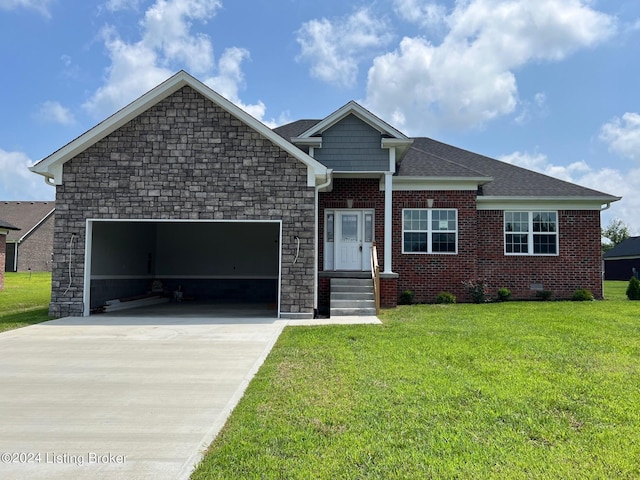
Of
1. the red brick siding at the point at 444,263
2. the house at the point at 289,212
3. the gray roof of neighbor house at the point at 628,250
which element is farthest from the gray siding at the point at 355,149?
the gray roof of neighbor house at the point at 628,250

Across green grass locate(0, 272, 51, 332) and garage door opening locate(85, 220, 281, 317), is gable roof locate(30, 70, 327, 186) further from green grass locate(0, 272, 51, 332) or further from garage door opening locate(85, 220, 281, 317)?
garage door opening locate(85, 220, 281, 317)

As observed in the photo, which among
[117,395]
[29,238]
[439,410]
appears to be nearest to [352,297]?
[117,395]

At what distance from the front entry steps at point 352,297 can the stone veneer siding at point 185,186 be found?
96 centimetres

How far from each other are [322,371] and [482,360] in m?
2.37

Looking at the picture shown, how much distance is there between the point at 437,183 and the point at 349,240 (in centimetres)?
331

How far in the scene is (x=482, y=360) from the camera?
6922mm

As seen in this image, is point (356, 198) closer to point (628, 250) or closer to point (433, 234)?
point (433, 234)

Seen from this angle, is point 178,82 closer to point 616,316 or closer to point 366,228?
point 366,228

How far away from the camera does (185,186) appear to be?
39.5ft

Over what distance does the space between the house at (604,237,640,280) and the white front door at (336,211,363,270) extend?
31169 mm

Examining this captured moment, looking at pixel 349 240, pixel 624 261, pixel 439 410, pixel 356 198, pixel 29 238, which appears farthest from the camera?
pixel 29 238

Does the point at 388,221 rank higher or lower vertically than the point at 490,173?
lower

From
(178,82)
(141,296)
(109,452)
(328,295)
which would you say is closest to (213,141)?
(178,82)

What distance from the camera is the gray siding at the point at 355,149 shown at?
14039 millimetres
